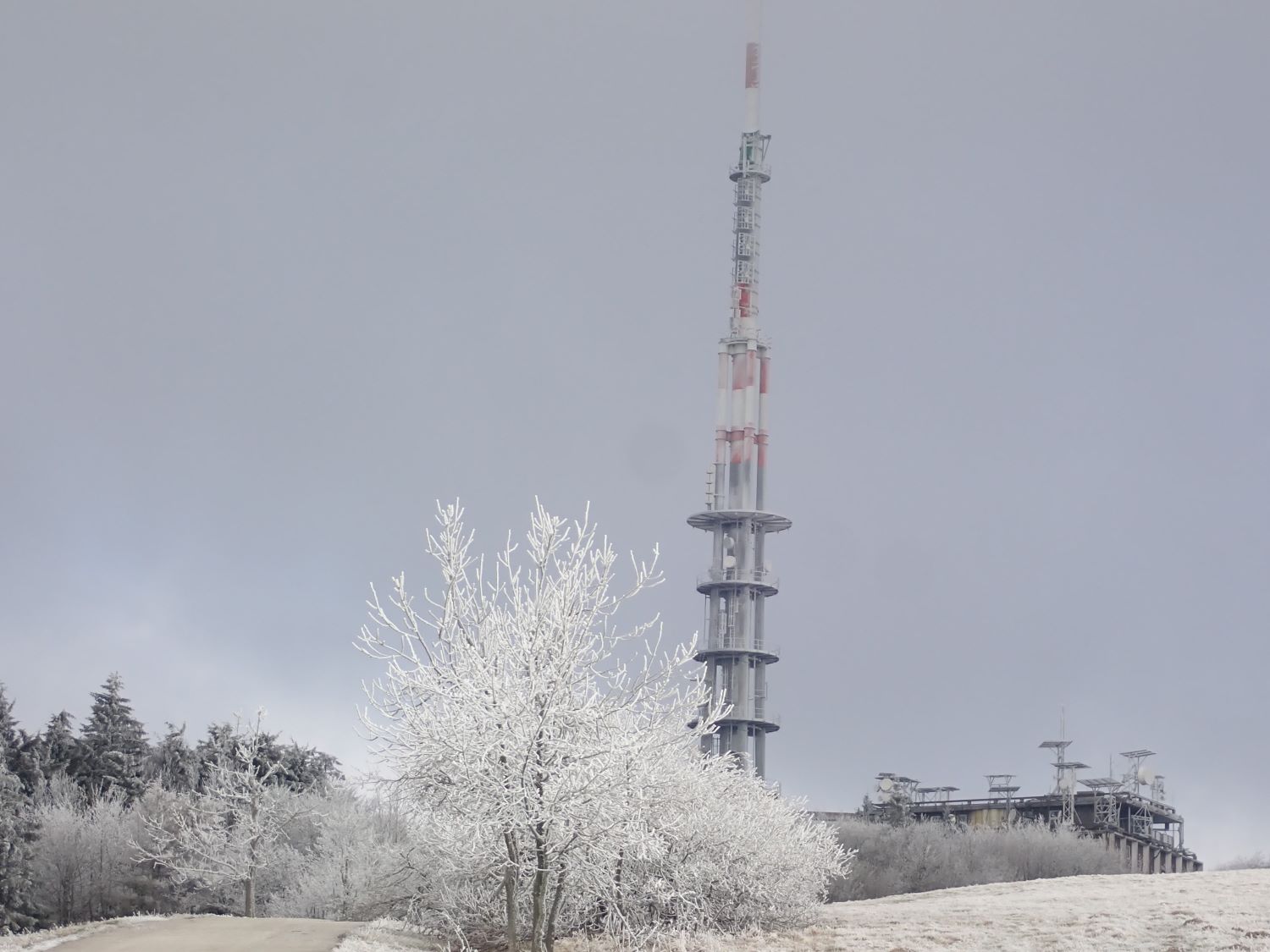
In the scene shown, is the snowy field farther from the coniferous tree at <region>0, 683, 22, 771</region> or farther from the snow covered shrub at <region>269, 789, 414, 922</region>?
the coniferous tree at <region>0, 683, 22, 771</region>

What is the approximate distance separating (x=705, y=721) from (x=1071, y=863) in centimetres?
6694

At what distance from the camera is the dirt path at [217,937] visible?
2941 centimetres

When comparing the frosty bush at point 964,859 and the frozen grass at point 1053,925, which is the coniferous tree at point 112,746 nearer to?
the frosty bush at point 964,859

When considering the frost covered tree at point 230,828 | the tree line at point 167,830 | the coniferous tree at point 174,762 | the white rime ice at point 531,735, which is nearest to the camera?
the white rime ice at point 531,735

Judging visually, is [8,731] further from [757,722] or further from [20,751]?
[757,722]

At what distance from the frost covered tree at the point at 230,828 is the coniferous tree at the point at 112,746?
4327 millimetres

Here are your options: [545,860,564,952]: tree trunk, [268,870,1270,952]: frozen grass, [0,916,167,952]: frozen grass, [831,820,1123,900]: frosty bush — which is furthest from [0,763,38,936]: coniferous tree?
[831,820,1123,900]: frosty bush

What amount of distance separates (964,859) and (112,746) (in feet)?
164

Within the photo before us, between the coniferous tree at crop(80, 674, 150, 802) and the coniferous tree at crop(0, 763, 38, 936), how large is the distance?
20.3 metres

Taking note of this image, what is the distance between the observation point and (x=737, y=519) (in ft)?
359

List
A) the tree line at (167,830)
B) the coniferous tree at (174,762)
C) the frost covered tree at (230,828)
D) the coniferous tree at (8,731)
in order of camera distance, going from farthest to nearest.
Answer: the coniferous tree at (174,762) → the coniferous tree at (8,731) → the tree line at (167,830) → the frost covered tree at (230,828)

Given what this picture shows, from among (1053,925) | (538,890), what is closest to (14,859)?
(538,890)

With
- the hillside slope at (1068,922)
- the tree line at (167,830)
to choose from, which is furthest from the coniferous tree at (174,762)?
the hillside slope at (1068,922)

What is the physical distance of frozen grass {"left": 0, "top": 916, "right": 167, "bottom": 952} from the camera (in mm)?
28984
